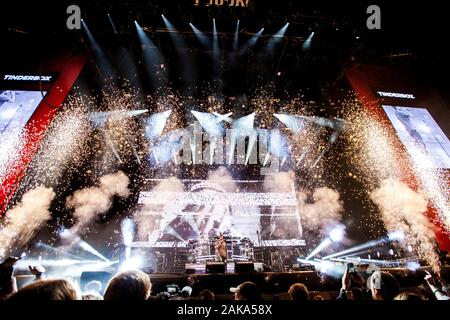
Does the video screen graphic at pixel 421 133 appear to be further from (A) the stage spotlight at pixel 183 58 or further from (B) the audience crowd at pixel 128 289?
(B) the audience crowd at pixel 128 289

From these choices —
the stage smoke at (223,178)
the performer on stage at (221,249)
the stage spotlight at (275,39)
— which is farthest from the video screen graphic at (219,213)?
the stage spotlight at (275,39)

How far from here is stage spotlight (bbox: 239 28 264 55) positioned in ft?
21.4

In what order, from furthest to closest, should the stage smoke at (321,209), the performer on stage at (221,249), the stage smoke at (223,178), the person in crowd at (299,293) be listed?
the stage smoke at (223,178), the stage smoke at (321,209), the performer on stage at (221,249), the person in crowd at (299,293)

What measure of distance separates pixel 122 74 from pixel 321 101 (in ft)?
21.0

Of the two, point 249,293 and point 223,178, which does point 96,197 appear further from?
point 249,293

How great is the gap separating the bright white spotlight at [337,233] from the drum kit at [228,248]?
271 centimetres

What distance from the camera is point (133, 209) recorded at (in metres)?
7.60

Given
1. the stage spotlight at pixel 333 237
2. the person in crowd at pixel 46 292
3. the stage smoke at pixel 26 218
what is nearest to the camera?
the person in crowd at pixel 46 292

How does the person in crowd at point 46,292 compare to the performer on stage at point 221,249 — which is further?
the performer on stage at point 221,249

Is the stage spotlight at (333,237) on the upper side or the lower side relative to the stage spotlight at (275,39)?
lower

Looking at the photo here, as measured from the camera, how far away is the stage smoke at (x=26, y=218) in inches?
223

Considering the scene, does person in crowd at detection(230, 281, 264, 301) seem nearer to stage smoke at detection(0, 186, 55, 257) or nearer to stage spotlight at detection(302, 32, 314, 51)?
stage smoke at detection(0, 186, 55, 257)

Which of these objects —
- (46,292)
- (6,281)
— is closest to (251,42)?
(6,281)

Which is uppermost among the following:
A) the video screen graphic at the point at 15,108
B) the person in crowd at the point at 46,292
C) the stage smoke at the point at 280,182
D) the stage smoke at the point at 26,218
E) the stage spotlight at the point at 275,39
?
the stage spotlight at the point at 275,39
